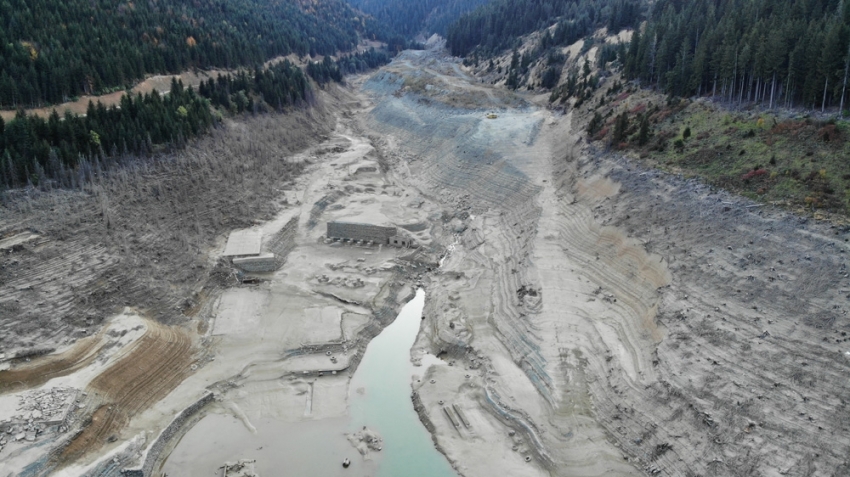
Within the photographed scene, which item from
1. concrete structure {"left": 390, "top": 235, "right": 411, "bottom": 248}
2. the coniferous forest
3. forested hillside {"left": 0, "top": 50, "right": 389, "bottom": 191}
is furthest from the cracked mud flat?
the coniferous forest

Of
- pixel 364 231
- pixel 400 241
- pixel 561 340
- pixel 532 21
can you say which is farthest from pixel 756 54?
pixel 532 21

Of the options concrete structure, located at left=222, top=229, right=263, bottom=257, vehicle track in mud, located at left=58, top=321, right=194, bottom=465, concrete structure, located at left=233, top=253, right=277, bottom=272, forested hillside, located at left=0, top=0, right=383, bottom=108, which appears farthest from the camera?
forested hillside, located at left=0, top=0, right=383, bottom=108

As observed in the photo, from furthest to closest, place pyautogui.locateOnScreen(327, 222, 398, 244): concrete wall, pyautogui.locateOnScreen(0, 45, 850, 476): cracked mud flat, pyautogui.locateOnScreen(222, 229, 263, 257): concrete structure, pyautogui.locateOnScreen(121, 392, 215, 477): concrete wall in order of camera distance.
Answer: pyautogui.locateOnScreen(327, 222, 398, 244): concrete wall
pyautogui.locateOnScreen(222, 229, 263, 257): concrete structure
pyautogui.locateOnScreen(121, 392, 215, 477): concrete wall
pyautogui.locateOnScreen(0, 45, 850, 476): cracked mud flat

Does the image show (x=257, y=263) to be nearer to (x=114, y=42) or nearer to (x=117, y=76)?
(x=117, y=76)

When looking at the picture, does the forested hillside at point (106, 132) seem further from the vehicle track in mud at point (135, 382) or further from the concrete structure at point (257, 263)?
the vehicle track in mud at point (135, 382)

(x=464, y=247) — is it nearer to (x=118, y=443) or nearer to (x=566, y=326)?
(x=566, y=326)

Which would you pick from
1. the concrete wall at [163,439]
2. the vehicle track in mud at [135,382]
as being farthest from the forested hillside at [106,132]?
the concrete wall at [163,439]

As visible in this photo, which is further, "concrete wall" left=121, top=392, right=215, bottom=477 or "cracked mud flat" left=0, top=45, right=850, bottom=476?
"concrete wall" left=121, top=392, right=215, bottom=477

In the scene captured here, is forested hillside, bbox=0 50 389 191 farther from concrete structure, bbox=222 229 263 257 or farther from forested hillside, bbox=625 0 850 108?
forested hillside, bbox=625 0 850 108
